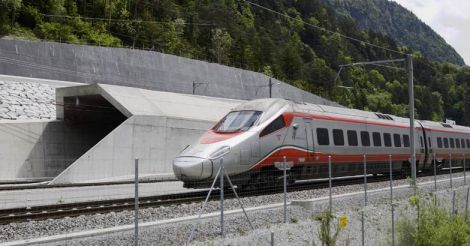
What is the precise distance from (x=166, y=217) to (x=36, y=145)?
66.1ft

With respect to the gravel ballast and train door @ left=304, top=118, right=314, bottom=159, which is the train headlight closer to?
the gravel ballast

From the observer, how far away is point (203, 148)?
1552 cm

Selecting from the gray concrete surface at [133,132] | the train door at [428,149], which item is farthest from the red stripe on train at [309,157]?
the gray concrete surface at [133,132]

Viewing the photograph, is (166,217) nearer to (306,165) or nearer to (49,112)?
(306,165)

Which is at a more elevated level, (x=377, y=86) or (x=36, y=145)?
(x=377, y=86)

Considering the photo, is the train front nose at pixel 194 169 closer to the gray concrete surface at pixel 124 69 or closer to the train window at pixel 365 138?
the train window at pixel 365 138

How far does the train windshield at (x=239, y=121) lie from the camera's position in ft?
55.4

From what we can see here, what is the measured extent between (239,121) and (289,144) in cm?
204

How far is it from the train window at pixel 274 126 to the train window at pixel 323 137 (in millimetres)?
2407

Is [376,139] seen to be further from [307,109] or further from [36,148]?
[36,148]

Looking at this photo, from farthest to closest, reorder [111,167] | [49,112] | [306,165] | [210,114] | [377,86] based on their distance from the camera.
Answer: [377,86] < [210,114] < [49,112] < [111,167] < [306,165]

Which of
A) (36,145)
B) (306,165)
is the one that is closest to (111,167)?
(36,145)

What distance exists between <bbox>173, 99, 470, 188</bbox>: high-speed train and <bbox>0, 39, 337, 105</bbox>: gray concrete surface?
16058 millimetres

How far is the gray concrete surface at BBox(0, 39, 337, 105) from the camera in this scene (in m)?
36.5
